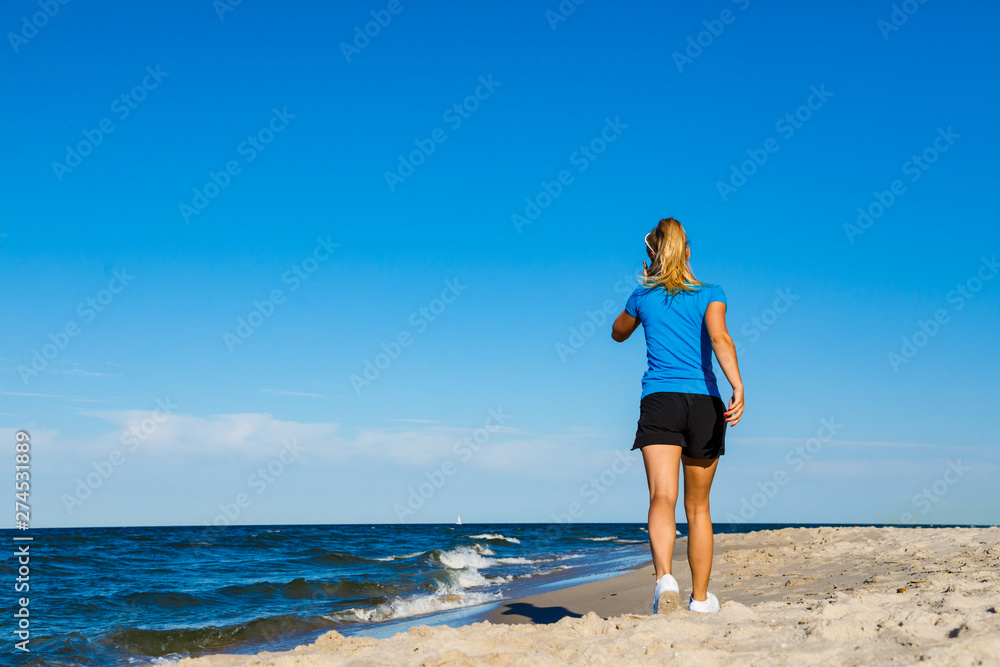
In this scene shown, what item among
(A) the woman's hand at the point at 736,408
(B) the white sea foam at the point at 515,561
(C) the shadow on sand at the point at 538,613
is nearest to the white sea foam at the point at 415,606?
(C) the shadow on sand at the point at 538,613

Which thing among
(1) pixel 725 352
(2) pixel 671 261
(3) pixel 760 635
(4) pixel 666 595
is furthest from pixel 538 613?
(2) pixel 671 261

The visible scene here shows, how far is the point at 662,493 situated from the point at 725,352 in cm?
73

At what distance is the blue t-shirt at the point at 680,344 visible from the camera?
3521 mm

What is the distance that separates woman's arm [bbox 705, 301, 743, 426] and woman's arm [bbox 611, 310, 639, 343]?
395 millimetres

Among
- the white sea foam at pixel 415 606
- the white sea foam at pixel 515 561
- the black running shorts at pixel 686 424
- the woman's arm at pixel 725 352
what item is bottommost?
the white sea foam at pixel 515 561

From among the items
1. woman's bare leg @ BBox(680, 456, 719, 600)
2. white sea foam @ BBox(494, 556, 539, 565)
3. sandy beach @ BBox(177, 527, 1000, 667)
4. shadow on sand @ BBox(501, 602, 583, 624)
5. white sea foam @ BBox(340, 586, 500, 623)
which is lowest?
white sea foam @ BBox(494, 556, 539, 565)

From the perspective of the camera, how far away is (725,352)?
345cm

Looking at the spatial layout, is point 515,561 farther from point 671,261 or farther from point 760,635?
point 760,635

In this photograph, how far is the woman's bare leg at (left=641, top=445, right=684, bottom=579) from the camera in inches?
135

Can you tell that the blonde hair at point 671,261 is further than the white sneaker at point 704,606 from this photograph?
Yes

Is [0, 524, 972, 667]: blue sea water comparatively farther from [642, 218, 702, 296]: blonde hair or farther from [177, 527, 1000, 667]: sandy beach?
[642, 218, 702, 296]: blonde hair

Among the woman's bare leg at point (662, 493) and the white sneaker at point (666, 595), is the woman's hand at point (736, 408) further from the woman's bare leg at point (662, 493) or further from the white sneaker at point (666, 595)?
the white sneaker at point (666, 595)

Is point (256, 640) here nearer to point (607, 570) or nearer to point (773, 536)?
point (607, 570)

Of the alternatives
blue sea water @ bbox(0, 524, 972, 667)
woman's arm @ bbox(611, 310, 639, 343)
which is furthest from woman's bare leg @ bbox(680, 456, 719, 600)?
blue sea water @ bbox(0, 524, 972, 667)
